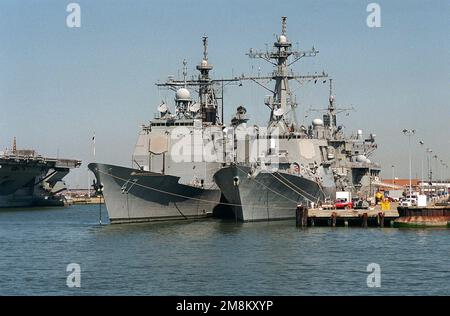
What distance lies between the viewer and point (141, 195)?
140 feet

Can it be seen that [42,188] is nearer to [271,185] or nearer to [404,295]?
[271,185]

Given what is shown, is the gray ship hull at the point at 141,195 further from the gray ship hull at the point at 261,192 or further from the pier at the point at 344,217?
the pier at the point at 344,217

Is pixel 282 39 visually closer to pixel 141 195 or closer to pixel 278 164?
pixel 278 164

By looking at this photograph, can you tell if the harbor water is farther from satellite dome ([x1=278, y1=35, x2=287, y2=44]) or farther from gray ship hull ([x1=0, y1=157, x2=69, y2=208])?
gray ship hull ([x1=0, y1=157, x2=69, y2=208])

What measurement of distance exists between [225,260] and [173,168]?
66.0ft

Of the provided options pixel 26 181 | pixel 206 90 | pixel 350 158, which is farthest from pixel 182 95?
pixel 26 181

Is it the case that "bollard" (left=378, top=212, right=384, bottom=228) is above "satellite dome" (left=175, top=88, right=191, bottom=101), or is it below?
below

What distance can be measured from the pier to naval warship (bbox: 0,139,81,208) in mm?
32819

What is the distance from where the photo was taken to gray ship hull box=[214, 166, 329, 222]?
4244cm

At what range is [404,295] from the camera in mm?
21328

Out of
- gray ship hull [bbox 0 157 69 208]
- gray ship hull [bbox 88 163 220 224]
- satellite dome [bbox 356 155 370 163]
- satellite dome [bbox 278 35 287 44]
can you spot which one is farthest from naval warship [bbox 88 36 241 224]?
gray ship hull [bbox 0 157 69 208]

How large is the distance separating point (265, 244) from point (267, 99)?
73.2 ft
